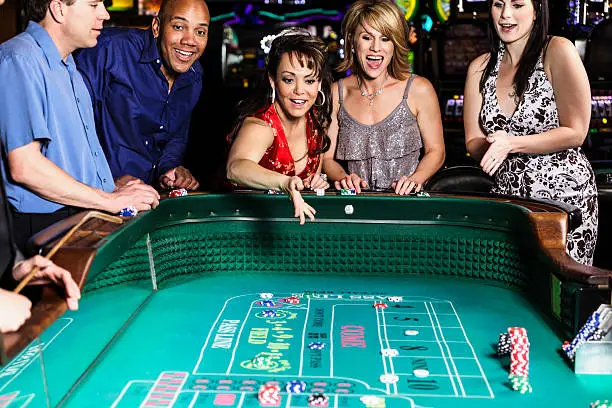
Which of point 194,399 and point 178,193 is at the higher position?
point 178,193

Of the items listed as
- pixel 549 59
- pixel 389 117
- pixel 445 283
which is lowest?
pixel 445 283

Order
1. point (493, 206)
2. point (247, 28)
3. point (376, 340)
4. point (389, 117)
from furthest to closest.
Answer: point (247, 28) < point (389, 117) < point (493, 206) < point (376, 340)

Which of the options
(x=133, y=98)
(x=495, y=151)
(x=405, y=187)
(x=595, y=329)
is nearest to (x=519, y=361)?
(x=595, y=329)

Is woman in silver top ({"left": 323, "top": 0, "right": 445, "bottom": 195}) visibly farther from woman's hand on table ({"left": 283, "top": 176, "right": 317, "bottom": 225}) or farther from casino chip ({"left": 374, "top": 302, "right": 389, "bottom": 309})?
casino chip ({"left": 374, "top": 302, "right": 389, "bottom": 309})

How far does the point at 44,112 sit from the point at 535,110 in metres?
1.73

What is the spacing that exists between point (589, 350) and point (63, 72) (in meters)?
1.83

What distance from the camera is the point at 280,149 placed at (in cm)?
304

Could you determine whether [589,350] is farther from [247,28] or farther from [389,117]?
[247,28]

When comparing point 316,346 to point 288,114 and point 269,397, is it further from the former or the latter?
point 288,114

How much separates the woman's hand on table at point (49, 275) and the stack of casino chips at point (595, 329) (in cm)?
116

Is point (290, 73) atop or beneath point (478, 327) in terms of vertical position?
atop

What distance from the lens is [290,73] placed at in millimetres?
2906

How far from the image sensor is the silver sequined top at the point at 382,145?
10.5ft

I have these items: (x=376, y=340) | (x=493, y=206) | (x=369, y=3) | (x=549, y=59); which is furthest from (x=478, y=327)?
(x=369, y=3)
